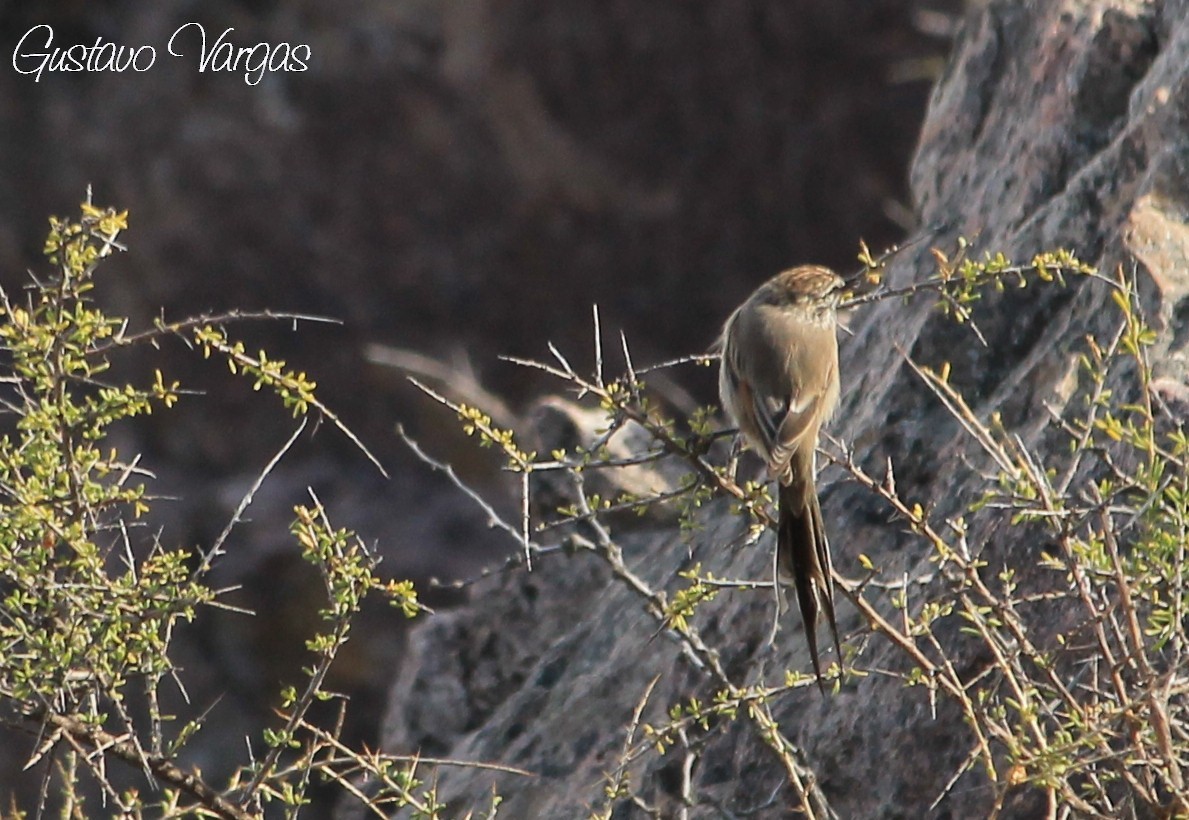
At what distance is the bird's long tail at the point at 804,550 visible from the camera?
343 centimetres

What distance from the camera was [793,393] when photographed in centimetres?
397

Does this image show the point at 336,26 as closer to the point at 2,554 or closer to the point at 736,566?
the point at 736,566

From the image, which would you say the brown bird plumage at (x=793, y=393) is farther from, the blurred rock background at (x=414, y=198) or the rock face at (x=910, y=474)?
the blurred rock background at (x=414, y=198)

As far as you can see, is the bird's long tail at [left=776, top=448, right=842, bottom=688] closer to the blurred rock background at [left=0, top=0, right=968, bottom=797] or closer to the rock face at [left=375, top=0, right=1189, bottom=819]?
the rock face at [left=375, top=0, right=1189, bottom=819]

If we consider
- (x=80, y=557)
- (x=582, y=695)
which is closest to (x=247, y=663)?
(x=582, y=695)

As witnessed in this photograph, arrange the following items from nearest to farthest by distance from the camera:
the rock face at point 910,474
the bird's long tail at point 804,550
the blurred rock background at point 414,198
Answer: the bird's long tail at point 804,550
the rock face at point 910,474
the blurred rock background at point 414,198

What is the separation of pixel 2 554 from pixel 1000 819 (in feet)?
6.30

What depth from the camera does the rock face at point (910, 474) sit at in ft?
11.8

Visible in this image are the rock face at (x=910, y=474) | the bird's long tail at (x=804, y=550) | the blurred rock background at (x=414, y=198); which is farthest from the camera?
the blurred rock background at (x=414, y=198)

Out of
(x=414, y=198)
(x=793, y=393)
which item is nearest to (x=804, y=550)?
(x=793, y=393)

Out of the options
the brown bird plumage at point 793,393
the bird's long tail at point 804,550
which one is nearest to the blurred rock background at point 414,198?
the brown bird plumage at point 793,393

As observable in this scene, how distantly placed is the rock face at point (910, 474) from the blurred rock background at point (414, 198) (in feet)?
16.1

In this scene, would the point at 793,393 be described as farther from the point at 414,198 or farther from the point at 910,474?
the point at 414,198

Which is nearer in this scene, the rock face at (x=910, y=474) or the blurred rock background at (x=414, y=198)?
the rock face at (x=910, y=474)
